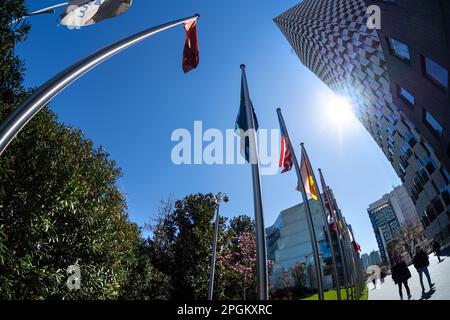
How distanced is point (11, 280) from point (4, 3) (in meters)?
8.69

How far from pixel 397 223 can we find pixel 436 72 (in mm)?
94092

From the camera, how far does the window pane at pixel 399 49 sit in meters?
16.5

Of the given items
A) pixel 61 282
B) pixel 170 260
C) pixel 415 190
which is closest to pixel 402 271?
pixel 61 282

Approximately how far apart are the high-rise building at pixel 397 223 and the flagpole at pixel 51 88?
17.4m

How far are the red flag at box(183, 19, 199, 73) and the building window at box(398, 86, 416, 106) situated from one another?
17.5 m

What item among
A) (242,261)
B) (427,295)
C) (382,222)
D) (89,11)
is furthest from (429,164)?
(382,222)

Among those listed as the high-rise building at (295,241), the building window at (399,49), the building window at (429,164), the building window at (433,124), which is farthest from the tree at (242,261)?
the high-rise building at (295,241)

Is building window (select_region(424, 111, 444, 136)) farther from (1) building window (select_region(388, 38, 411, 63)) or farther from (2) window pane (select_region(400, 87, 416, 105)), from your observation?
(1) building window (select_region(388, 38, 411, 63))

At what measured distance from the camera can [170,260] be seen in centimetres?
2969

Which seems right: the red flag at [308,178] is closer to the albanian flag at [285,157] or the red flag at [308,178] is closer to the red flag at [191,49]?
the albanian flag at [285,157]

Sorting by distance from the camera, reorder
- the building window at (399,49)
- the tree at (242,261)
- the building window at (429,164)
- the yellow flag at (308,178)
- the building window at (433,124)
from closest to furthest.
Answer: the yellow flag at (308,178) < the building window at (399,49) < the building window at (433,124) < the building window at (429,164) < the tree at (242,261)

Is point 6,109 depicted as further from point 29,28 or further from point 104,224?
point 104,224

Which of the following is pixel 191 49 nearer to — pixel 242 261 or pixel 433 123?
pixel 433 123

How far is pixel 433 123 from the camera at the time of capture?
57.6ft
